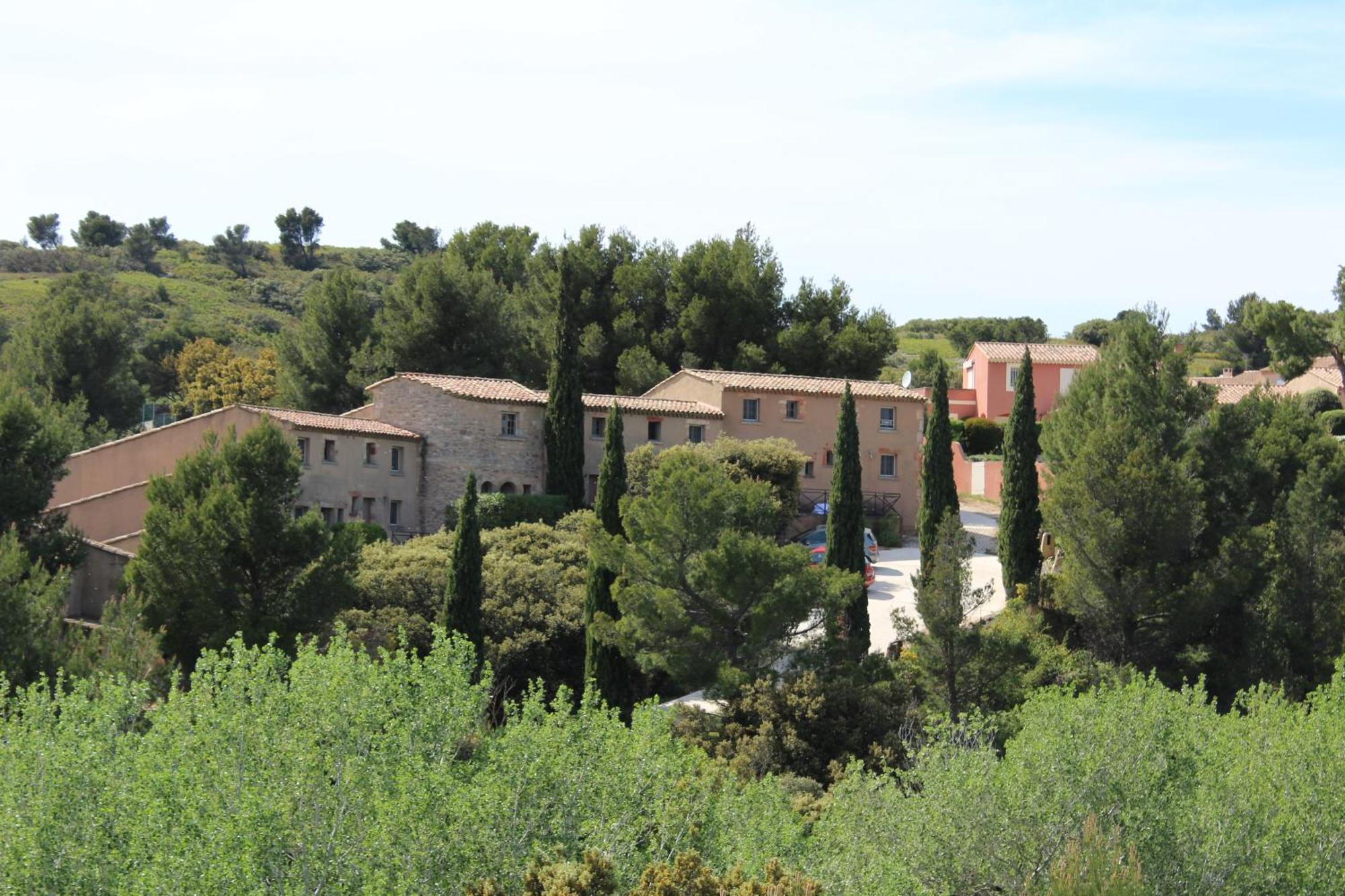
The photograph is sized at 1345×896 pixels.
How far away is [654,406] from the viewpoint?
54.7 metres

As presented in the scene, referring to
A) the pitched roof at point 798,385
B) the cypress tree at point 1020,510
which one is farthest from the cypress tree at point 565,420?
the cypress tree at point 1020,510

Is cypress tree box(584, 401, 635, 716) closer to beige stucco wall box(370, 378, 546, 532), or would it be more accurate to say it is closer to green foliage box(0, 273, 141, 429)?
beige stucco wall box(370, 378, 546, 532)

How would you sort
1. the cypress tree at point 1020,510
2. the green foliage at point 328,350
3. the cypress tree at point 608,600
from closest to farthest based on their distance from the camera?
1. the cypress tree at point 608,600
2. the cypress tree at point 1020,510
3. the green foliage at point 328,350

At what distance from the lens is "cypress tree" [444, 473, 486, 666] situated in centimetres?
3994

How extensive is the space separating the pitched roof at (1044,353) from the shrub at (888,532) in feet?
55.7

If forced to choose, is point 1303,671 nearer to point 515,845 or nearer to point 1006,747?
point 1006,747

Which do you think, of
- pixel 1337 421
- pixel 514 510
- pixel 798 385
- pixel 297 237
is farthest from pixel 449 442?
pixel 297 237

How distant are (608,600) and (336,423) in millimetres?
12141

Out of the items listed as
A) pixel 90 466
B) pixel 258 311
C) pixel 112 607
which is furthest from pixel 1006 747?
pixel 258 311

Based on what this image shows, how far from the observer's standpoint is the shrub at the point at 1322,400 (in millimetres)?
67688

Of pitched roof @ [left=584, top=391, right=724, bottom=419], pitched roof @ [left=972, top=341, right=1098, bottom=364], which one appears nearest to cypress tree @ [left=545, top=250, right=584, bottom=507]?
pitched roof @ [left=584, top=391, right=724, bottom=419]

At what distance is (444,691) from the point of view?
27000 mm

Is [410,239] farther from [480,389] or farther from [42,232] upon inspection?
[480,389]

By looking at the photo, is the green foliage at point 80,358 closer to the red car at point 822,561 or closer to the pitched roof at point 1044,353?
the red car at point 822,561
